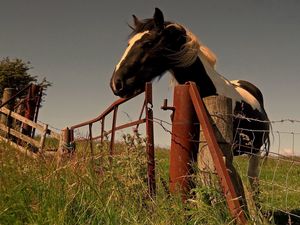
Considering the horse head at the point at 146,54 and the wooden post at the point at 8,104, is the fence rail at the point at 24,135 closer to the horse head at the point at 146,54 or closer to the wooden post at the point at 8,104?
the wooden post at the point at 8,104

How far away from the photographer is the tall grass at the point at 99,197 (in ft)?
12.1

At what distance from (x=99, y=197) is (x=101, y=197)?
0.41 feet

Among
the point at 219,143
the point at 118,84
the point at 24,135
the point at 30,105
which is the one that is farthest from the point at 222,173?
the point at 30,105

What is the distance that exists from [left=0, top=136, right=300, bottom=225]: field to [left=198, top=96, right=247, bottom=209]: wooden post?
0.10 metres

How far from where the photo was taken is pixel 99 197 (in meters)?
3.98

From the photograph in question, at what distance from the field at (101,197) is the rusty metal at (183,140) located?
0.55 feet

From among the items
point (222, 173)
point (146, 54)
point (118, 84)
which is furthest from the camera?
point (146, 54)

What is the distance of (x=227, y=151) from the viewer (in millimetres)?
3898

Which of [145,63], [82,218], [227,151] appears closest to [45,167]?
[82,218]

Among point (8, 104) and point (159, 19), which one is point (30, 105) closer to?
point (8, 104)

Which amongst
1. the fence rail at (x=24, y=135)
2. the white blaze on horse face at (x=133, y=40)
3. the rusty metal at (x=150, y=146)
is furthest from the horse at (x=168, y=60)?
the fence rail at (x=24, y=135)

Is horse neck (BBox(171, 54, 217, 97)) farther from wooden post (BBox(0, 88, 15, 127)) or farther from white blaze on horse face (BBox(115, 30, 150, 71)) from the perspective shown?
wooden post (BBox(0, 88, 15, 127))

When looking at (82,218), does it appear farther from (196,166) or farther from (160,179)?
(196,166)

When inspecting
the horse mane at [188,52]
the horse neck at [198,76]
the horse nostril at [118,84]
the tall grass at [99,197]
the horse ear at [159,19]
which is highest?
the horse ear at [159,19]
